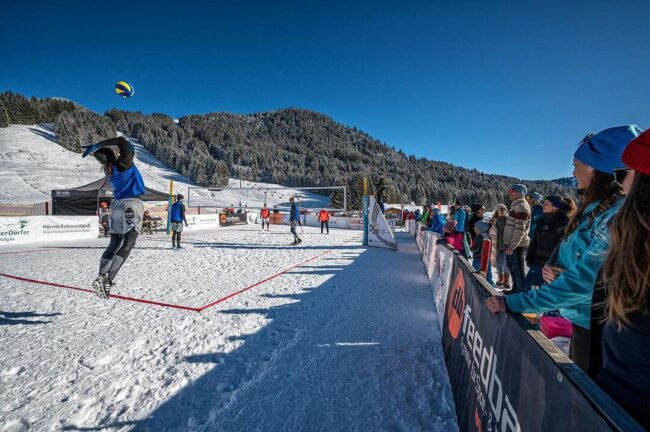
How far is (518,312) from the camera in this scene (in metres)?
1.63

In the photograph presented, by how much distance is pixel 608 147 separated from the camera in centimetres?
182

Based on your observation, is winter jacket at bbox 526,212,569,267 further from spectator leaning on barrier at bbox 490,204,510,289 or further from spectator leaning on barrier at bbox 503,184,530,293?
spectator leaning on barrier at bbox 490,204,510,289

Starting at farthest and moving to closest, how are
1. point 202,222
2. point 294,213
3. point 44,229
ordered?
point 202,222, point 44,229, point 294,213

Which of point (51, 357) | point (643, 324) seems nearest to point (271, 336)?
point (51, 357)

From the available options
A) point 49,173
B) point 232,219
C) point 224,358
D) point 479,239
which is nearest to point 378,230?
point 479,239

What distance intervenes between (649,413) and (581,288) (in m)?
0.53

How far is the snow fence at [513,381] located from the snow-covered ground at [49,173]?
150ft

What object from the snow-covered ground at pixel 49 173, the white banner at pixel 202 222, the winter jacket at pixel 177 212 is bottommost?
the white banner at pixel 202 222

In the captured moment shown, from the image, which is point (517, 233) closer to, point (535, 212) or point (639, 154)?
point (535, 212)

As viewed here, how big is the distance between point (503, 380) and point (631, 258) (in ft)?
3.27

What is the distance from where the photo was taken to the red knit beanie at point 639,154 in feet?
3.14

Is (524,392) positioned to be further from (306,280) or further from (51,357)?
(306,280)

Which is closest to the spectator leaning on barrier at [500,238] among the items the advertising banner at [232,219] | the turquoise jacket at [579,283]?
the turquoise jacket at [579,283]

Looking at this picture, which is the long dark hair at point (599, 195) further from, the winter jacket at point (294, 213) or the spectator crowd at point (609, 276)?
the winter jacket at point (294, 213)
